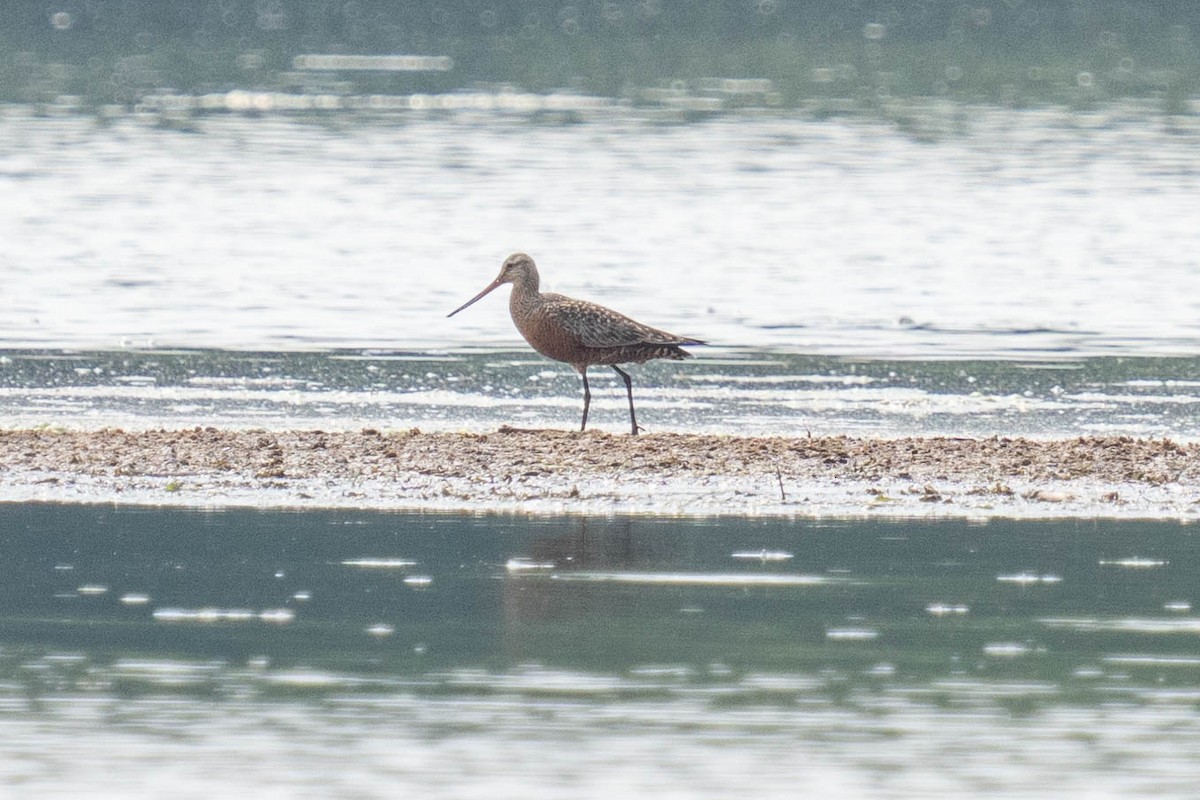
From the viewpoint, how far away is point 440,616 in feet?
32.4

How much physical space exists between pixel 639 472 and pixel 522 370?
249 inches

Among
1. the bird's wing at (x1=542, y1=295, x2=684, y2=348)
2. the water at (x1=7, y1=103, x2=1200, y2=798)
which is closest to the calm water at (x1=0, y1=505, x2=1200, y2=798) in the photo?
the water at (x1=7, y1=103, x2=1200, y2=798)

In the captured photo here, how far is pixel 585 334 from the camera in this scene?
50.4 feet

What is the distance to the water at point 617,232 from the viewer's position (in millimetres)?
22766

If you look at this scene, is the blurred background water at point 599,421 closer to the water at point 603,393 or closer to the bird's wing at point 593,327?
the water at point 603,393

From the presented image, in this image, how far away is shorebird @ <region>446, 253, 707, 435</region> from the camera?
15352 mm

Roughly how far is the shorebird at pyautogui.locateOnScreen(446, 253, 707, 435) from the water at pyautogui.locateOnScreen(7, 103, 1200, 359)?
5162 millimetres

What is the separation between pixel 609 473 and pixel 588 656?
Answer: 4.02m

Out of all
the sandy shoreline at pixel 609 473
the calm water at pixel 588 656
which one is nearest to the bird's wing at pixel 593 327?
the sandy shoreline at pixel 609 473

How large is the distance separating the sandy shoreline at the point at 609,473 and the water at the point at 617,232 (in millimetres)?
6487

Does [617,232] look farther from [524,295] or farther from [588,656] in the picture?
[588,656]

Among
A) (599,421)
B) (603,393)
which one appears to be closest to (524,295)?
(599,421)

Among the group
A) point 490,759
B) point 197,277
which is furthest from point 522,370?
point 490,759

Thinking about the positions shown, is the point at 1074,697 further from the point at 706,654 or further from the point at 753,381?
the point at 753,381
